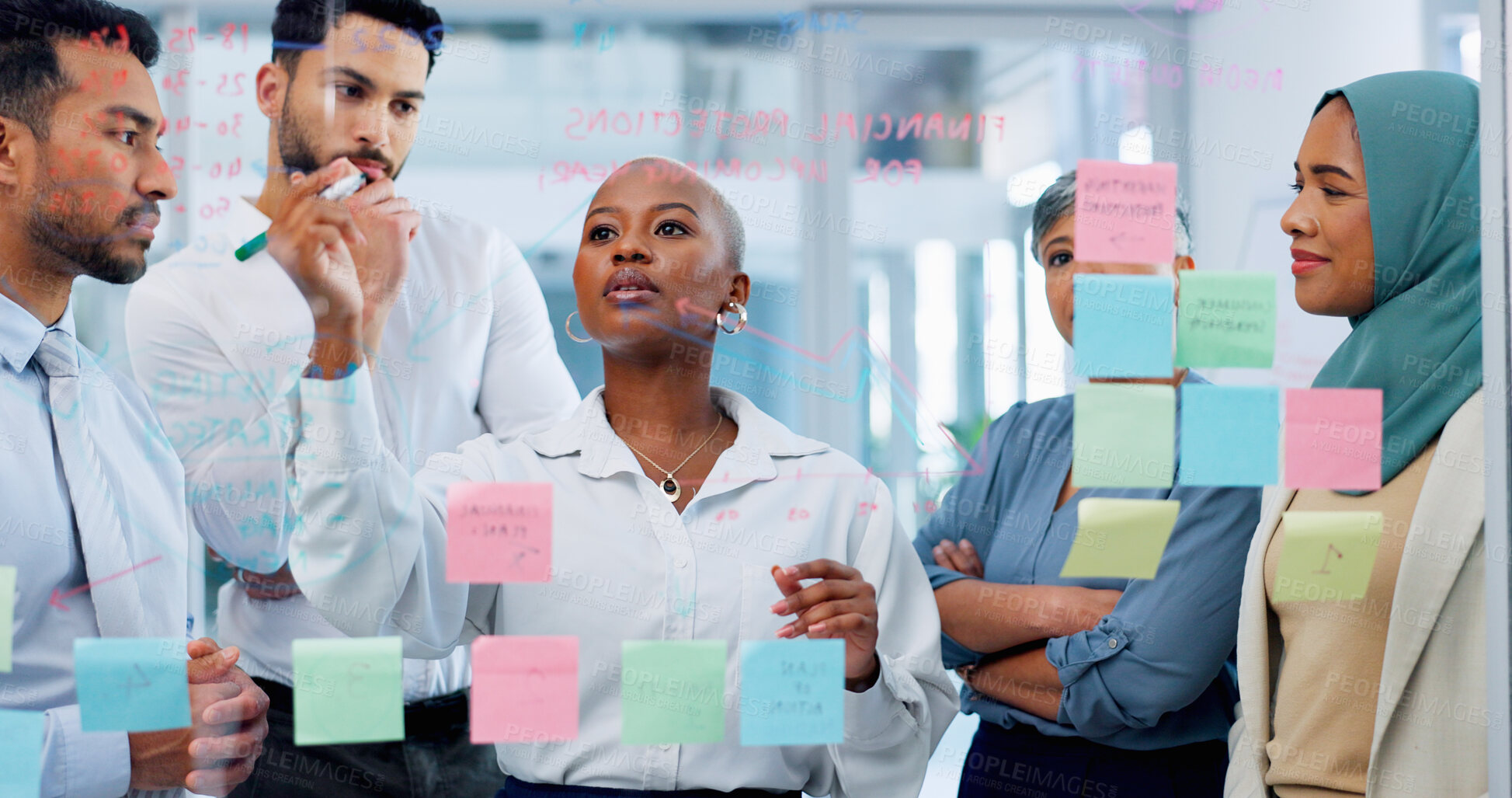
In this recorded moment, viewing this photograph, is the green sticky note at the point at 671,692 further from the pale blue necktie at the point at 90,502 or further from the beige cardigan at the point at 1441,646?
the beige cardigan at the point at 1441,646

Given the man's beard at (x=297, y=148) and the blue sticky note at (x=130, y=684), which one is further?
the man's beard at (x=297, y=148)

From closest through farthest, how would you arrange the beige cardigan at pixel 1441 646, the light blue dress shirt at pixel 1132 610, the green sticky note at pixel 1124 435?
the beige cardigan at pixel 1441 646, the green sticky note at pixel 1124 435, the light blue dress shirt at pixel 1132 610

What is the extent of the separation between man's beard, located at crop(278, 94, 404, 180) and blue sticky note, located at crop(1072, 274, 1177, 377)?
92 cm

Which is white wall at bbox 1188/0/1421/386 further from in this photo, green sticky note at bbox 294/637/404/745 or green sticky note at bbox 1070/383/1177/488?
green sticky note at bbox 294/637/404/745

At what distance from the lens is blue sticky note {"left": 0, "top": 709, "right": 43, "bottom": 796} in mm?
1187

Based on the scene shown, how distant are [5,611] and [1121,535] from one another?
4.09 feet

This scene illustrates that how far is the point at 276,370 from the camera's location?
56.9 inches

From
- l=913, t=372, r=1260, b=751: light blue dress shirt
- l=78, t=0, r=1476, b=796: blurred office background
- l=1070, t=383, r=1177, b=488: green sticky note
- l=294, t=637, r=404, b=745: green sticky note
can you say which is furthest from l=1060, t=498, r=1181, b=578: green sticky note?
l=294, t=637, r=404, b=745: green sticky note

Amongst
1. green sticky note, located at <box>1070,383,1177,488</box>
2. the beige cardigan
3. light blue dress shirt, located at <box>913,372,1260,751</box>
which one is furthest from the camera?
light blue dress shirt, located at <box>913,372,1260,751</box>

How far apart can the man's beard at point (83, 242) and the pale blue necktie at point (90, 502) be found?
0.09 m

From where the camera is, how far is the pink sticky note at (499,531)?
47.6 inches

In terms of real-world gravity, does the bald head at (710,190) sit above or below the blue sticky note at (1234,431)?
above

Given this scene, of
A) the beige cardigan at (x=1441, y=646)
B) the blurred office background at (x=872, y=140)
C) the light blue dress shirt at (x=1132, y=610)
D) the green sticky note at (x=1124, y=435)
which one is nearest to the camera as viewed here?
the beige cardigan at (x=1441, y=646)

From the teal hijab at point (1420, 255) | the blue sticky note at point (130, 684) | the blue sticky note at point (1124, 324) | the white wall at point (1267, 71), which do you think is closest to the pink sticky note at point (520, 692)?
the blue sticky note at point (130, 684)
